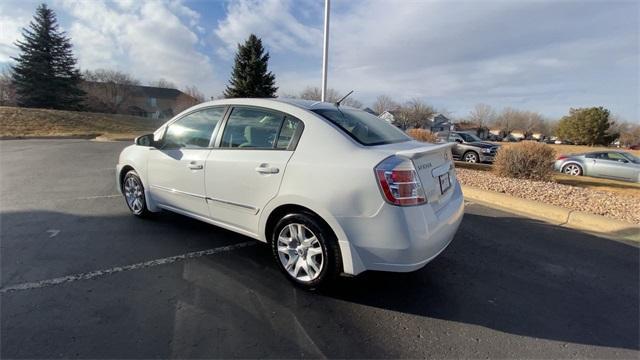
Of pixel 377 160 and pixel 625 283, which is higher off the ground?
pixel 377 160

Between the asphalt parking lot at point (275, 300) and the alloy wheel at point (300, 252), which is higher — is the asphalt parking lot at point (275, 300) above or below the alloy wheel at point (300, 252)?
below

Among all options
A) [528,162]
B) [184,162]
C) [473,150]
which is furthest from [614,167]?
[184,162]

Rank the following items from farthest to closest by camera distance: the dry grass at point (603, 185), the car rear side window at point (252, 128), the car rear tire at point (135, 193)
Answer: the dry grass at point (603, 185) < the car rear tire at point (135, 193) < the car rear side window at point (252, 128)

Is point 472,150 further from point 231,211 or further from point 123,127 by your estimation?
point 123,127

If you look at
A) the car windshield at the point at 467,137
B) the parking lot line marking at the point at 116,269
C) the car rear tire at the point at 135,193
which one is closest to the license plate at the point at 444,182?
the parking lot line marking at the point at 116,269

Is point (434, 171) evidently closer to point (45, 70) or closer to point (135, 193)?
point (135, 193)

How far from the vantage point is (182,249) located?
3.83m

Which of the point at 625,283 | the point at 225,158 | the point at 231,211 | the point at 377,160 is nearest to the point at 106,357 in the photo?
the point at 231,211

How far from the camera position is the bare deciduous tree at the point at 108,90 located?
5319cm

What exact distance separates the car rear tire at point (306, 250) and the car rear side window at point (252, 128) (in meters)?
0.81

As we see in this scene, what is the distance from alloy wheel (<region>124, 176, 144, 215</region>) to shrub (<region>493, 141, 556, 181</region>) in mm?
8867

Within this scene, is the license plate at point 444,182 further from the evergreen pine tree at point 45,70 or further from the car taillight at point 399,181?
the evergreen pine tree at point 45,70

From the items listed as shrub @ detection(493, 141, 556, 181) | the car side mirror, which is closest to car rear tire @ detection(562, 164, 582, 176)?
shrub @ detection(493, 141, 556, 181)

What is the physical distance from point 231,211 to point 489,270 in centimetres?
281
